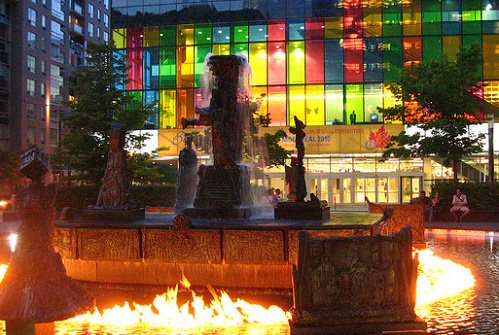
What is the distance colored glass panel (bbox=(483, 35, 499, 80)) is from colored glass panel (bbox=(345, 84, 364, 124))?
8680mm

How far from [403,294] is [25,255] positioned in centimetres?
351

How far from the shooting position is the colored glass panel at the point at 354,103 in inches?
1780

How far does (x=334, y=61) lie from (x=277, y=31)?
4777 millimetres

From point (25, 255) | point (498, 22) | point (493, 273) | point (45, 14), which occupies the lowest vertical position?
point (493, 273)

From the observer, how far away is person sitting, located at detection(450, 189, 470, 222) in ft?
→ 87.1

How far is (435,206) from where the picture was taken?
90.3 feet

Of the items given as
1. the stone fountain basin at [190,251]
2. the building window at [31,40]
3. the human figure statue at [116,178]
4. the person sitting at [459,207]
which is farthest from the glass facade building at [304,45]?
the stone fountain basin at [190,251]

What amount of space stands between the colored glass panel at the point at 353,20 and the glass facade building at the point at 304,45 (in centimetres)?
7

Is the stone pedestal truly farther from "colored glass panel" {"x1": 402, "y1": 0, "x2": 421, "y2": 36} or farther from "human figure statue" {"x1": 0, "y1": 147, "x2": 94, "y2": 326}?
"colored glass panel" {"x1": 402, "y1": 0, "x2": 421, "y2": 36}

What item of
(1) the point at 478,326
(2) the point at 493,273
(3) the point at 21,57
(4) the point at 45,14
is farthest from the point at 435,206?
(4) the point at 45,14

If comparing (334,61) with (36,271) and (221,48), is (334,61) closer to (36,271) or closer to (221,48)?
(221,48)

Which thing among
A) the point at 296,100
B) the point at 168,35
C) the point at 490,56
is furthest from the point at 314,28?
the point at 490,56

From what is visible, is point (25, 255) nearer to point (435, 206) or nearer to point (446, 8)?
point (435, 206)

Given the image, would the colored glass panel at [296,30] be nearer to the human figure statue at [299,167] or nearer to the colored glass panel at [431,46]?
the colored glass panel at [431,46]
